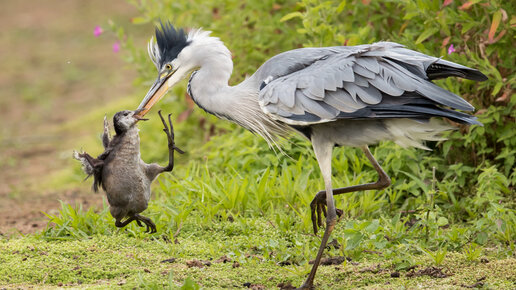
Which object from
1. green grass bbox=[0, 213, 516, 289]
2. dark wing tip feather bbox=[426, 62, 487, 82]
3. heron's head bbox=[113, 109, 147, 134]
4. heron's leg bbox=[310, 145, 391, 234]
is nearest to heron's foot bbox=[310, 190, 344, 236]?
heron's leg bbox=[310, 145, 391, 234]

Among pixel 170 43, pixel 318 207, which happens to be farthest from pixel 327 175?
pixel 170 43

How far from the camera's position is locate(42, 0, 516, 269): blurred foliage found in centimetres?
470

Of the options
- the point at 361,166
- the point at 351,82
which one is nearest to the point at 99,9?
the point at 361,166

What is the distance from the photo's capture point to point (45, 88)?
12.9 m

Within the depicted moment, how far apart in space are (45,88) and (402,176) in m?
8.79

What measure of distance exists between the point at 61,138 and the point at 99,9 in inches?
344

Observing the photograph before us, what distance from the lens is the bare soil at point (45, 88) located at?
298 inches

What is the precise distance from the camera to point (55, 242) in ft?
16.3

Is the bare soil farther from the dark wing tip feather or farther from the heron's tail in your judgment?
the dark wing tip feather

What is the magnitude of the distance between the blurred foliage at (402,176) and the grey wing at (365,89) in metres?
0.65

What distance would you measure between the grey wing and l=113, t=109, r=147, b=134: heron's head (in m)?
0.86

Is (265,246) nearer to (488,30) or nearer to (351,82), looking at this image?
(351,82)

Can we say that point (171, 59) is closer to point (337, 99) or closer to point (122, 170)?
point (122, 170)

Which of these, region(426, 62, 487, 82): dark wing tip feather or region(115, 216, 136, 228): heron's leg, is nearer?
region(426, 62, 487, 82): dark wing tip feather
